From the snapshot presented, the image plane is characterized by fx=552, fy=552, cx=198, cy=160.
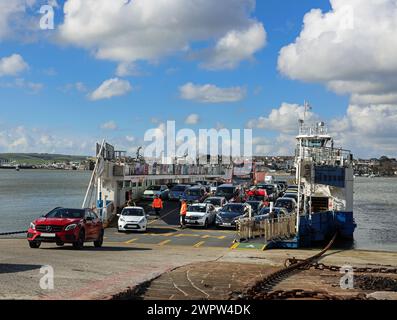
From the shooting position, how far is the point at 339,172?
106ft

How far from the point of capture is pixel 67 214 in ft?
63.0

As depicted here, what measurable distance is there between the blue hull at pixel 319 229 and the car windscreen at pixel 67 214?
7.53 meters

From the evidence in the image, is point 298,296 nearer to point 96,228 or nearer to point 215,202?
point 96,228

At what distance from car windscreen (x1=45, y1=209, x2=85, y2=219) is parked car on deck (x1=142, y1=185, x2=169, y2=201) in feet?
80.1

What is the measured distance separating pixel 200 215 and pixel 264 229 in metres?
6.79

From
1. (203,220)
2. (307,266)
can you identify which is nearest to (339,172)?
(203,220)

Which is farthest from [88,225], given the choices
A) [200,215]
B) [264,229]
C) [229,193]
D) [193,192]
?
[229,193]

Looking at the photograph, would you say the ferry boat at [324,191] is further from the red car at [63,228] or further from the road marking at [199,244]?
the red car at [63,228]

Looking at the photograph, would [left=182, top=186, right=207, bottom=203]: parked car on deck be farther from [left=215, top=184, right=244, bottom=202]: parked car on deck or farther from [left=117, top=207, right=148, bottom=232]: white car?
[left=117, top=207, right=148, bottom=232]: white car

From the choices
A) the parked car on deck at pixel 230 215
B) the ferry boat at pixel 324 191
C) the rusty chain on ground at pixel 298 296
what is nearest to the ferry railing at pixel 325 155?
the ferry boat at pixel 324 191

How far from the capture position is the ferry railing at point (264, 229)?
2336 centimetres

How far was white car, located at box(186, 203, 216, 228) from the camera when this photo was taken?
1194 inches

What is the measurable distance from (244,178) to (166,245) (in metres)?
64.2
